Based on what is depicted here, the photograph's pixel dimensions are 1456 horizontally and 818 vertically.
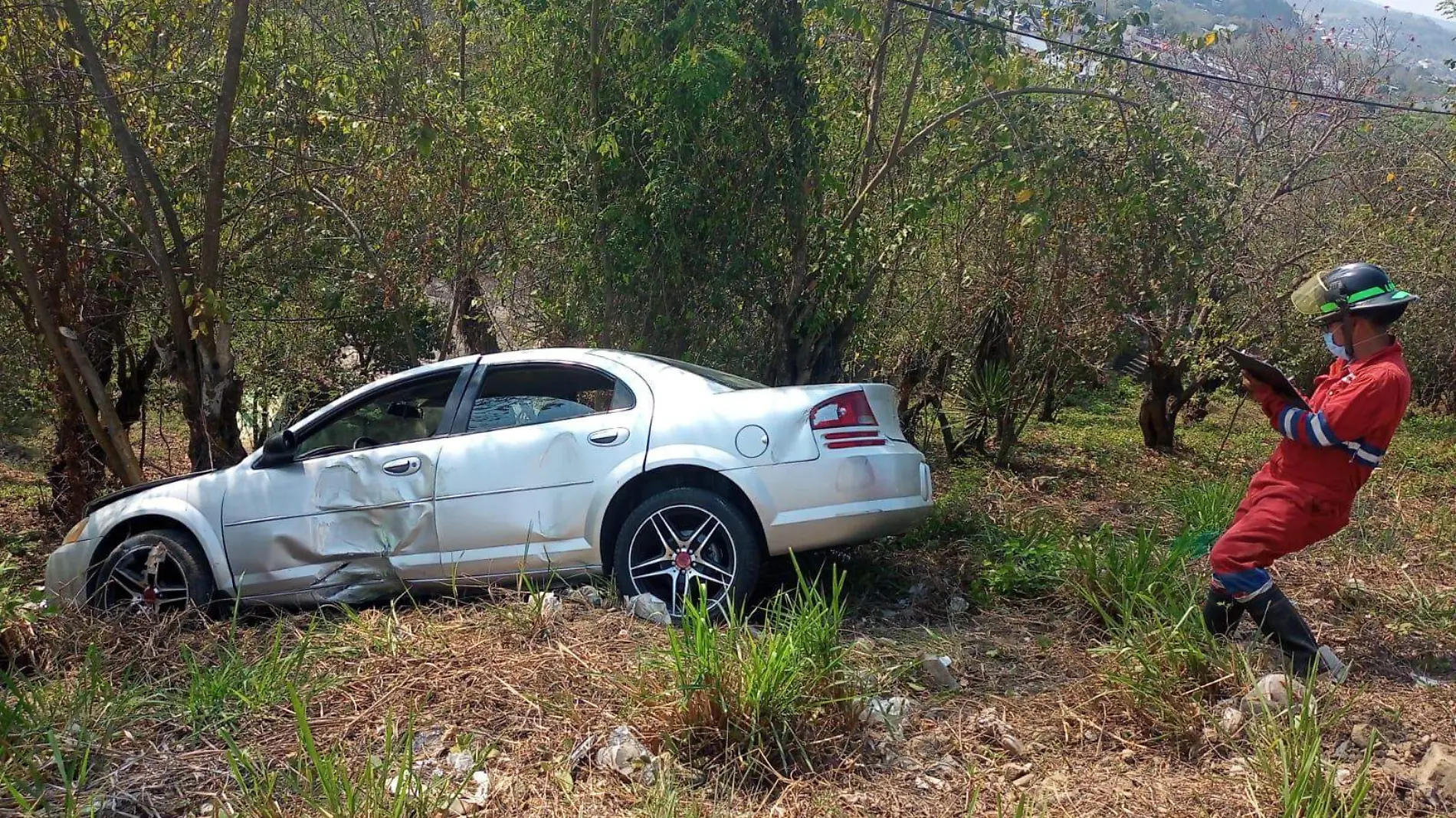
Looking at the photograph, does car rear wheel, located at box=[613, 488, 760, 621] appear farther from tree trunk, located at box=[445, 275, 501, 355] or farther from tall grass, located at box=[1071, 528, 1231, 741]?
tree trunk, located at box=[445, 275, 501, 355]

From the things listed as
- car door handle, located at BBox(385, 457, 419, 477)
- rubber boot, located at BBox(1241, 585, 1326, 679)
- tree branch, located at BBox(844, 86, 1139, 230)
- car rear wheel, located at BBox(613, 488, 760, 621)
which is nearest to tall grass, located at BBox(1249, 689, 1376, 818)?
rubber boot, located at BBox(1241, 585, 1326, 679)

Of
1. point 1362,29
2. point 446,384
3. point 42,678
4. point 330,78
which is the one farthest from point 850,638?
point 1362,29

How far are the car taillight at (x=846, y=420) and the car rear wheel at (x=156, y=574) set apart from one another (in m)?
3.31

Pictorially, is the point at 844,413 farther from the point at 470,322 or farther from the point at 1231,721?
the point at 470,322

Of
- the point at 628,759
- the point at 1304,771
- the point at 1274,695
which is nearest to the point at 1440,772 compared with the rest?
the point at 1274,695

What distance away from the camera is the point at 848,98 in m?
9.10

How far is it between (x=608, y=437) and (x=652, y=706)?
1.79m

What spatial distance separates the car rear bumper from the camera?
5.21 m

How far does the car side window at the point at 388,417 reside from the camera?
231 inches

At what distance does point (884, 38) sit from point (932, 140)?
996 millimetres

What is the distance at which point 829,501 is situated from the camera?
5223 mm

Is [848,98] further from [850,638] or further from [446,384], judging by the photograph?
[850,638]

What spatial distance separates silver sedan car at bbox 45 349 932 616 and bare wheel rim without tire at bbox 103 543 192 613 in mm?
11

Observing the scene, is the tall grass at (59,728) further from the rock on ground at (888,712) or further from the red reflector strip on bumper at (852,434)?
the red reflector strip on bumper at (852,434)
